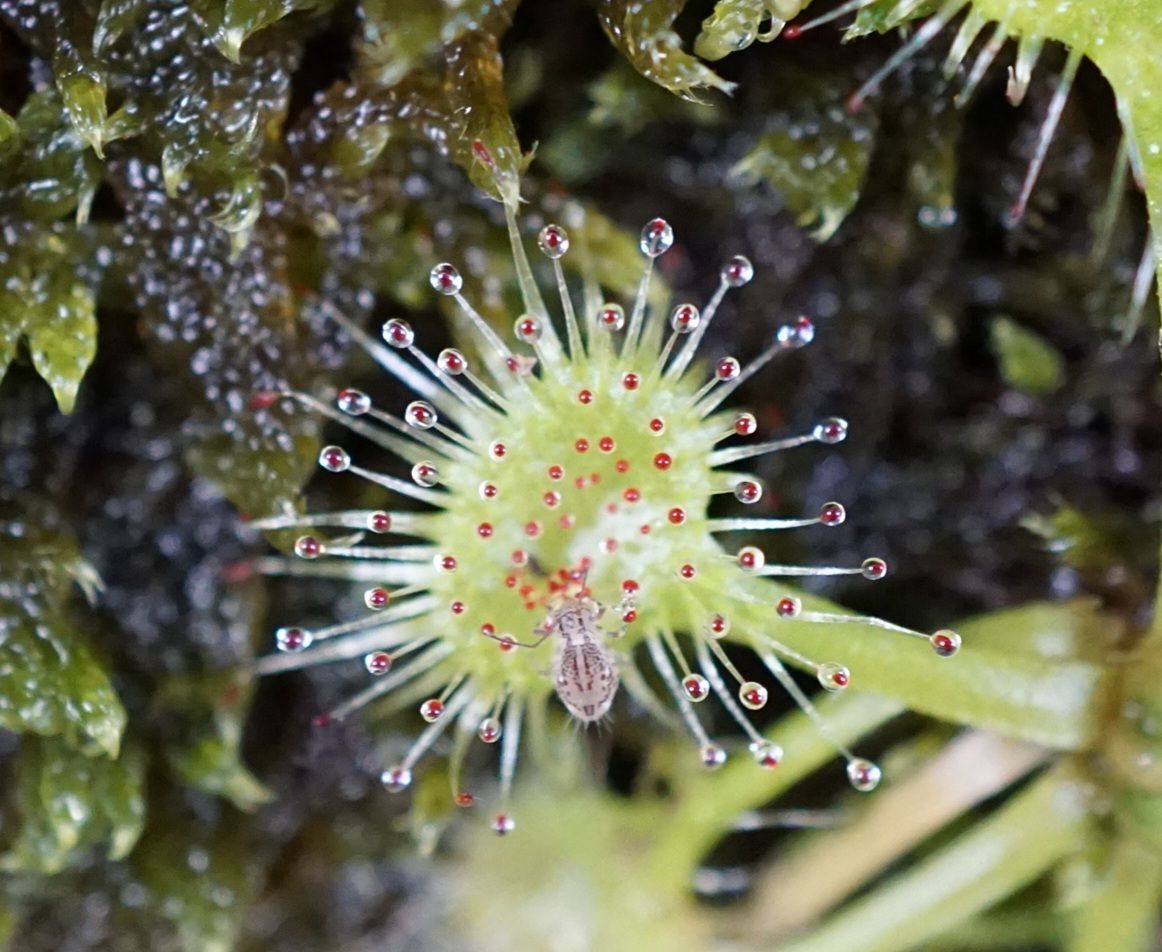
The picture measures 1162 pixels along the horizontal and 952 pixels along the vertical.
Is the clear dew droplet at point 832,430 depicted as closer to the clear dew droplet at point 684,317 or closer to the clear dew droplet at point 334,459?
the clear dew droplet at point 684,317

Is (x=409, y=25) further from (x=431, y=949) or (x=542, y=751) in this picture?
(x=431, y=949)

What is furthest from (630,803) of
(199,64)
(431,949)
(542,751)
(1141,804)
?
(199,64)

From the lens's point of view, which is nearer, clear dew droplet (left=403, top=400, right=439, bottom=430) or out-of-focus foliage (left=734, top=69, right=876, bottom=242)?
clear dew droplet (left=403, top=400, right=439, bottom=430)

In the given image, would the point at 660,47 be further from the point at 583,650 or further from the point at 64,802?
the point at 64,802

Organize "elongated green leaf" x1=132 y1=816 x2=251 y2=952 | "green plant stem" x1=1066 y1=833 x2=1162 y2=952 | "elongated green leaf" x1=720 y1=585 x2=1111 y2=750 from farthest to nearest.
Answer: "elongated green leaf" x1=132 y1=816 x2=251 y2=952
"green plant stem" x1=1066 y1=833 x2=1162 y2=952
"elongated green leaf" x1=720 y1=585 x2=1111 y2=750

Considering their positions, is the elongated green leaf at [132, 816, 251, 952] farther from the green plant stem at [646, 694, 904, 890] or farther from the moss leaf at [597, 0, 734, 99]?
the moss leaf at [597, 0, 734, 99]

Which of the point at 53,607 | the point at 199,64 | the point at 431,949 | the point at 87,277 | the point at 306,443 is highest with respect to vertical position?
the point at 199,64

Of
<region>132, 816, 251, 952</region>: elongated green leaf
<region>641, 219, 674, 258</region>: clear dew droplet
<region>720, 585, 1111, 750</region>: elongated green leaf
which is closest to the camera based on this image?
<region>641, 219, 674, 258</region>: clear dew droplet

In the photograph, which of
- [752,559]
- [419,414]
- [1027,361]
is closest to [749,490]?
[752,559]

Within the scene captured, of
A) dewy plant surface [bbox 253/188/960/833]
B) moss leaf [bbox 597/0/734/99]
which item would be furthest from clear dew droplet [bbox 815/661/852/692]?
moss leaf [bbox 597/0/734/99]
